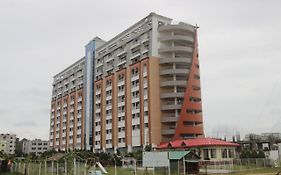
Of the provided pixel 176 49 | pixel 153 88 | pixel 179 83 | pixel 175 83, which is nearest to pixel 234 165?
pixel 179 83

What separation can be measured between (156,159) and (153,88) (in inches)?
1914

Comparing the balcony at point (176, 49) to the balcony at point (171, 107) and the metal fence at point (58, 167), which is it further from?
the metal fence at point (58, 167)

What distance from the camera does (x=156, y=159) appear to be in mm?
30156

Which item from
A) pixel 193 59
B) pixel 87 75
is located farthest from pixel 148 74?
pixel 87 75

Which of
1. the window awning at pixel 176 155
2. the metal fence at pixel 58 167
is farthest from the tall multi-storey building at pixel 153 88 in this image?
the metal fence at pixel 58 167

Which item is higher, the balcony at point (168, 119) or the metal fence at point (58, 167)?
the balcony at point (168, 119)

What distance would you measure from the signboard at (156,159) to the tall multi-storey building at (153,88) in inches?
1768

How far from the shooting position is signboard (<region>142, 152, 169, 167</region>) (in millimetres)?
29953

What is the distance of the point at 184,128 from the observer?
75.7 m

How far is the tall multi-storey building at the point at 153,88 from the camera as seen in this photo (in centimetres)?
7688

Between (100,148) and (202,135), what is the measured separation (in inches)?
1174

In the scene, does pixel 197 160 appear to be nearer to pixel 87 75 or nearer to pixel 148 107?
pixel 148 107

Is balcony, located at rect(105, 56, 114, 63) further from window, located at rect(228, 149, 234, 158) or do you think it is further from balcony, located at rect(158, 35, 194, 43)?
window, located at rect(228, 149, 234, 158)

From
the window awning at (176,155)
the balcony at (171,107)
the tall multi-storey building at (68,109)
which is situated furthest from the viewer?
the tall multi-storey building at (68,109)
